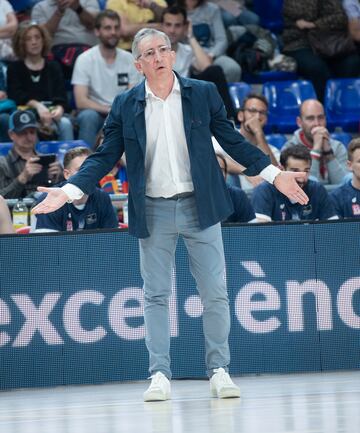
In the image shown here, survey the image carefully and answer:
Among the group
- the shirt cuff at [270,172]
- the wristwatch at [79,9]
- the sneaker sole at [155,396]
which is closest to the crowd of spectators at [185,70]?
the wristwatch at [79,9]

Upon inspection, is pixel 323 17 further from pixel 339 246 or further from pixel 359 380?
pixel 359 380

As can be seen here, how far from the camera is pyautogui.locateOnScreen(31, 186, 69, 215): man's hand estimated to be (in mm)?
7043

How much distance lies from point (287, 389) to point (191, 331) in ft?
4.28

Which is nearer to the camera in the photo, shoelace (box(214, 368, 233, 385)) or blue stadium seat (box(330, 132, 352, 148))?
shoelace (box(214, 368, 233, 385))

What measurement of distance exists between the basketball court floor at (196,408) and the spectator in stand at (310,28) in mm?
6806

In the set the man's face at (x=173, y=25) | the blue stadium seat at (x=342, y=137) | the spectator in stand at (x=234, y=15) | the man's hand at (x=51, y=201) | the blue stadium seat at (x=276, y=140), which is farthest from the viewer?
the spectator in stand at (x=234, y=15)

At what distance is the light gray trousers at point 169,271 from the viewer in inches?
282

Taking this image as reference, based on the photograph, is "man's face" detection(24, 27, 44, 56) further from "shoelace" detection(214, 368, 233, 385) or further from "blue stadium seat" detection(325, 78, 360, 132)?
"shoelace" detection(214, 368, 233, 385)

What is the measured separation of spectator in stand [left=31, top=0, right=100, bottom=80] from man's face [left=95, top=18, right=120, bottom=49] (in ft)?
2.68

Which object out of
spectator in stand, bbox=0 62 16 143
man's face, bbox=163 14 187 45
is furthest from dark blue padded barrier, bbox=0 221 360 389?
man's face, bbox=163 14 187 45

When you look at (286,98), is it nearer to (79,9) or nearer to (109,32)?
(109,32)

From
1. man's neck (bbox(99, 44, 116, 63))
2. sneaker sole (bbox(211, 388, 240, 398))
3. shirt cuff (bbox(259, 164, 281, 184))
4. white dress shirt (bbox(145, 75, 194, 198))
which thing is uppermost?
man's neck (bbox(99, 44, 116, 63))

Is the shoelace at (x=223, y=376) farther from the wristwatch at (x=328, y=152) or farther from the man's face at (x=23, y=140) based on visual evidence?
the wristwatch at (x=328, y=152)

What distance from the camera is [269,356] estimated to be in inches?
350
